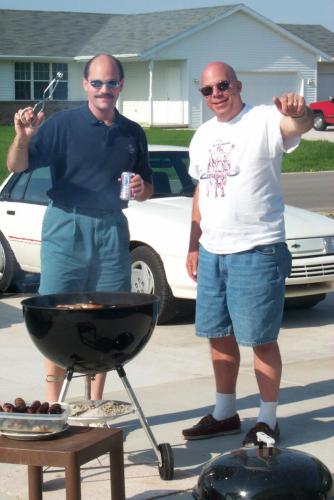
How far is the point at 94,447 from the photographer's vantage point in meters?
4.56

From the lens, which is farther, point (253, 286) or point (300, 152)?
point (300, 152)

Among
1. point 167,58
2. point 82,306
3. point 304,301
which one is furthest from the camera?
point 167,58

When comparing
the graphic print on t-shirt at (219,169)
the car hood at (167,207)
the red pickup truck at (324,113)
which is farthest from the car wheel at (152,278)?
the red pickup truck at (324,113)

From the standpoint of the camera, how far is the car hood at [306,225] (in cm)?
918

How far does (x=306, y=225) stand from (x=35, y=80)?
4047 centimetres

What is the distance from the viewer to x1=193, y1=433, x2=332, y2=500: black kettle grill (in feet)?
14.4

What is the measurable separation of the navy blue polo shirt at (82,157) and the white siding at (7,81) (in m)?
42.2

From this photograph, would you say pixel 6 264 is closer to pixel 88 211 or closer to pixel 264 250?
pixel 88 211

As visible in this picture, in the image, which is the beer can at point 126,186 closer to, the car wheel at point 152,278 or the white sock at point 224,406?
the white sock at point 224,406

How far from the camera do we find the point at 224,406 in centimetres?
616

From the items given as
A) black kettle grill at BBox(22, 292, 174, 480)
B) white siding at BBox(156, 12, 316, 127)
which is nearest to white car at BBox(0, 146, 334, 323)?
black kettle grill at BBox(22, 292, 174, 480)

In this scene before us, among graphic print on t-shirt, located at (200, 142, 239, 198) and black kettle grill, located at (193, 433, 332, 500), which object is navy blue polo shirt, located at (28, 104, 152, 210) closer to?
graphic print on t-shirt, located at (200, 142, 239, 198)

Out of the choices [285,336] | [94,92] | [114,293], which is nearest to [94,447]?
[114,293]

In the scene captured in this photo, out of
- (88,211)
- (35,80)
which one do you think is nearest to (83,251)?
(88,211)
